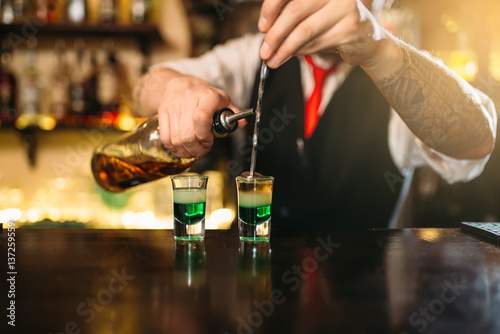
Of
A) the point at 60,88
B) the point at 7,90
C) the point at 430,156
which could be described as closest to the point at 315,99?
the point at 430,156

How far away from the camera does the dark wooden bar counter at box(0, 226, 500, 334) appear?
0.44 metres

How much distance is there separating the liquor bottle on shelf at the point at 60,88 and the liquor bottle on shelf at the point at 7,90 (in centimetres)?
18

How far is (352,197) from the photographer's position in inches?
63.4

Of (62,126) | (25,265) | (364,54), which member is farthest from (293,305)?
(62,126)

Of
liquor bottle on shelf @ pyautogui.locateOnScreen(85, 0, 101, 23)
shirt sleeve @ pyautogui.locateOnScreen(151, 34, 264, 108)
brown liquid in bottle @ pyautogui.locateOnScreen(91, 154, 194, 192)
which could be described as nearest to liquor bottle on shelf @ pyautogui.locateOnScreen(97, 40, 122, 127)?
liquor bottle on shelf @ pyautogui.locateOnScreen(85, 0, 101, 23)

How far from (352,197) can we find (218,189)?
0.81 meters

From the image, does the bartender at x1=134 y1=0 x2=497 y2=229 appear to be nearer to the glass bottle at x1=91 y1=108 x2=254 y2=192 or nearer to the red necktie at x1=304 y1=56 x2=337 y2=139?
the red necktie at x1=304 y1=56 x2=337 y2=139

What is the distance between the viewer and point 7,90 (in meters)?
2.31

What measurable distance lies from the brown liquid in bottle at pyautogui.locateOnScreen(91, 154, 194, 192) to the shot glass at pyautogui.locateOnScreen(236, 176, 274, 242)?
22 centimetres

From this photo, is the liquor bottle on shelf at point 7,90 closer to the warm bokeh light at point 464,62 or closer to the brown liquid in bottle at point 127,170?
the brown liquid in bottle at point 127,170

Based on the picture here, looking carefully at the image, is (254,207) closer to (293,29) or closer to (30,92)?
(293,29)

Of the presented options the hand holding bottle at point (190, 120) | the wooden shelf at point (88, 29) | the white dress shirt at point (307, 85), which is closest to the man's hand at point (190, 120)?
the hand holding bottle at point (190, 120)

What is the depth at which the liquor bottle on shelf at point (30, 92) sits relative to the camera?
226 centimetres

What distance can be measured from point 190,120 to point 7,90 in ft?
6.17
